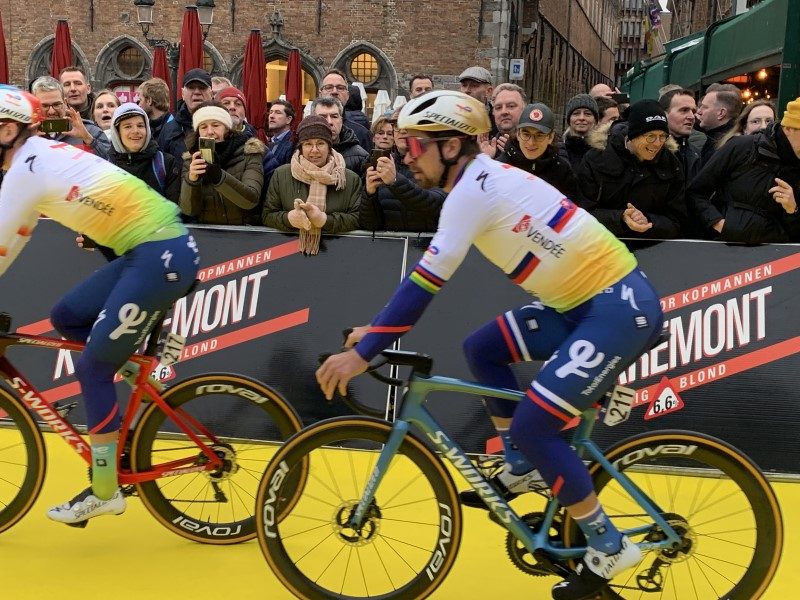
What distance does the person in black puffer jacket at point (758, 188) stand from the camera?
6410 millimetres

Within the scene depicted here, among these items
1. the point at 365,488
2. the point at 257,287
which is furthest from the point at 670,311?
the point at 365,488

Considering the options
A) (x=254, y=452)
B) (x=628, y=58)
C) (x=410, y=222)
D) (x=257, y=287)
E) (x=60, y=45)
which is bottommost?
(x=254, y=452)

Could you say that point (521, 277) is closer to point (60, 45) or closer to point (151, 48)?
point (60, 45)

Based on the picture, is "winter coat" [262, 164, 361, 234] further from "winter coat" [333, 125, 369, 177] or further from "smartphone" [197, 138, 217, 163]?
"winter coat" [333, 125, 369, 177]

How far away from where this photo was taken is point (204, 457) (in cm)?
479

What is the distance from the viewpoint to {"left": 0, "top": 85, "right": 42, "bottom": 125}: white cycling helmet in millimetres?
4348

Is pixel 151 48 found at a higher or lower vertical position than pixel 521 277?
higher

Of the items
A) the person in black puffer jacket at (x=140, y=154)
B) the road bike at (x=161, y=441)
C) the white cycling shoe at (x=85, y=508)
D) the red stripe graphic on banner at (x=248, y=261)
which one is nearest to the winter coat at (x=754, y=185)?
the red stripe graphic on banner at (x=248, y=261)

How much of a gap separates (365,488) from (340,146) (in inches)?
174

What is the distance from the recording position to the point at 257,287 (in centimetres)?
670

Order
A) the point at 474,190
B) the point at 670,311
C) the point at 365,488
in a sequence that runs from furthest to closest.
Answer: the point at 670,311, the point at 365,488, the point at 474,190

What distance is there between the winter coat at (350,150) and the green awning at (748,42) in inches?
260

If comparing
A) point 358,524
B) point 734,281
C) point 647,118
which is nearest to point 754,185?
point 734,281

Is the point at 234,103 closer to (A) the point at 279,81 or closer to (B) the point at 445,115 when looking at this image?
(B) the point at 445,115
